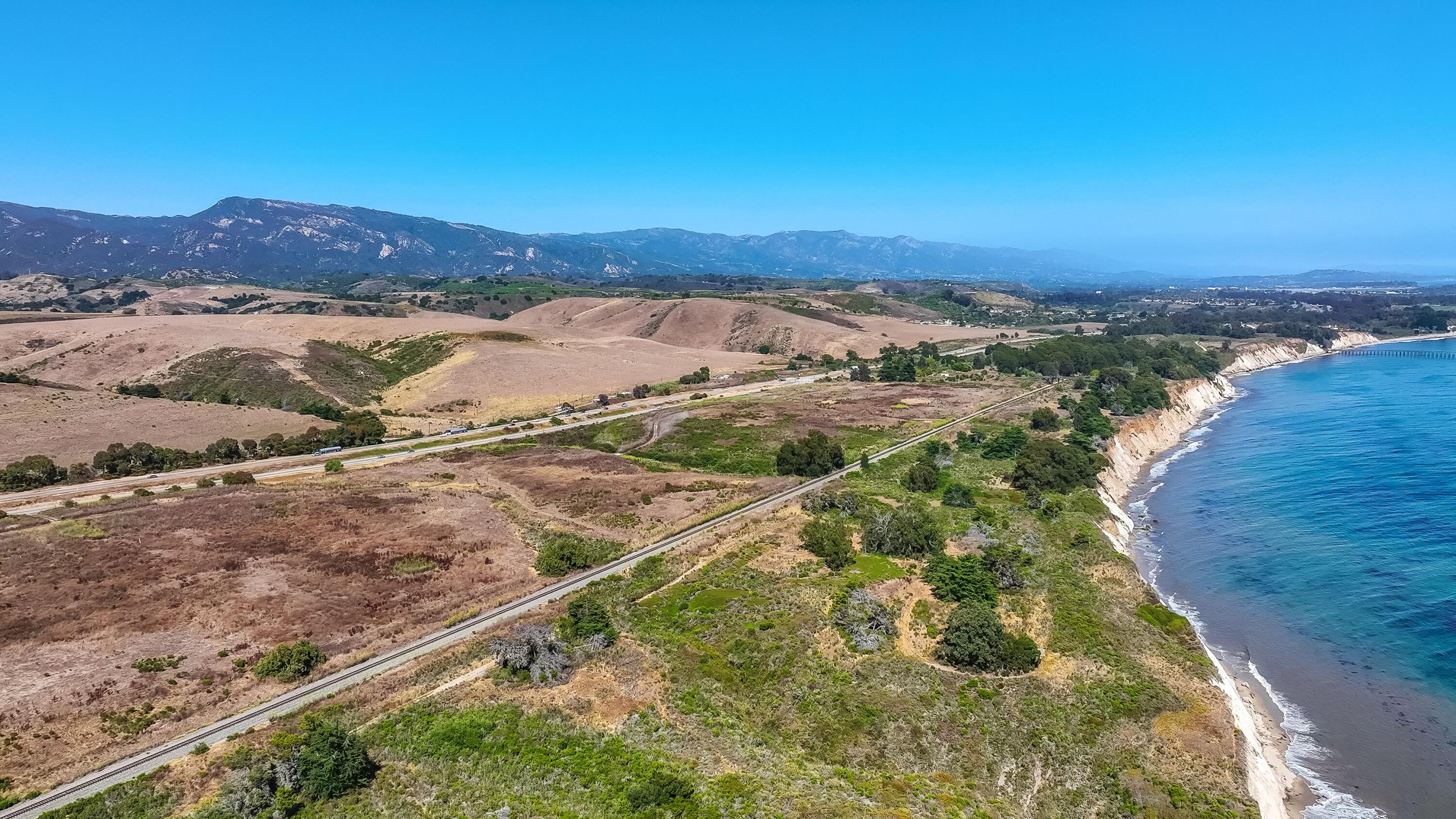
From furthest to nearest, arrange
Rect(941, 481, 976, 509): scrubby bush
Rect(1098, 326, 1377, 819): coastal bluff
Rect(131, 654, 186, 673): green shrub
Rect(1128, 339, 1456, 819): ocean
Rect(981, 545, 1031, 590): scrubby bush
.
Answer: Rect(941, 481, 976, 509): scrubby bush, Rect(981, 545, 1031, 590): scrubby bush, Rect(1128, 339, 1456, 819): ocean, Rect(131, 654, 186, 673): green shrub, Rect(1098, 326, 1377, 819): coastal bluff

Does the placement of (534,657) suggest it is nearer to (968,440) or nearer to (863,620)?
(863,620)

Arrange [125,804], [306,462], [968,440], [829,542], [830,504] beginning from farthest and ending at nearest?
[968,440], [306,462], [830,504], [829,542], [125,804]

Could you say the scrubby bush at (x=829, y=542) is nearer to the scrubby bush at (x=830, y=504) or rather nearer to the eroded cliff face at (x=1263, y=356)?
the scrubby bush at (x=830, y=504)

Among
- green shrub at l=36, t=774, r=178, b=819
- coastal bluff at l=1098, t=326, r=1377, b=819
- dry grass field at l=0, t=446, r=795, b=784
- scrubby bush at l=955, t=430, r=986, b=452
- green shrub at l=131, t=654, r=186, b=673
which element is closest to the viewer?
green shrub at l=36, t=774, r=178, b=819

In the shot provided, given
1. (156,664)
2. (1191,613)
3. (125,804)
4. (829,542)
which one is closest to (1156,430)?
(1191,613)

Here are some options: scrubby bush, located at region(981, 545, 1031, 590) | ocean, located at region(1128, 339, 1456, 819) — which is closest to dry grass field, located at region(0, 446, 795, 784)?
scrubby bush, located at region(981, 545, 1031, 590)

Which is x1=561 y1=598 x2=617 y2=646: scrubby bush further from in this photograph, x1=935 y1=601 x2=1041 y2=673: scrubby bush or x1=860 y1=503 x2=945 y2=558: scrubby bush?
x1=860 y1=503 x2=945 y2=558: scrubby bush

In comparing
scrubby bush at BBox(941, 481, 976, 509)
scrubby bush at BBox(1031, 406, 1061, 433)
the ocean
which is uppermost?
scrubby bush at BBox(1031, 406, 1061, 433)
